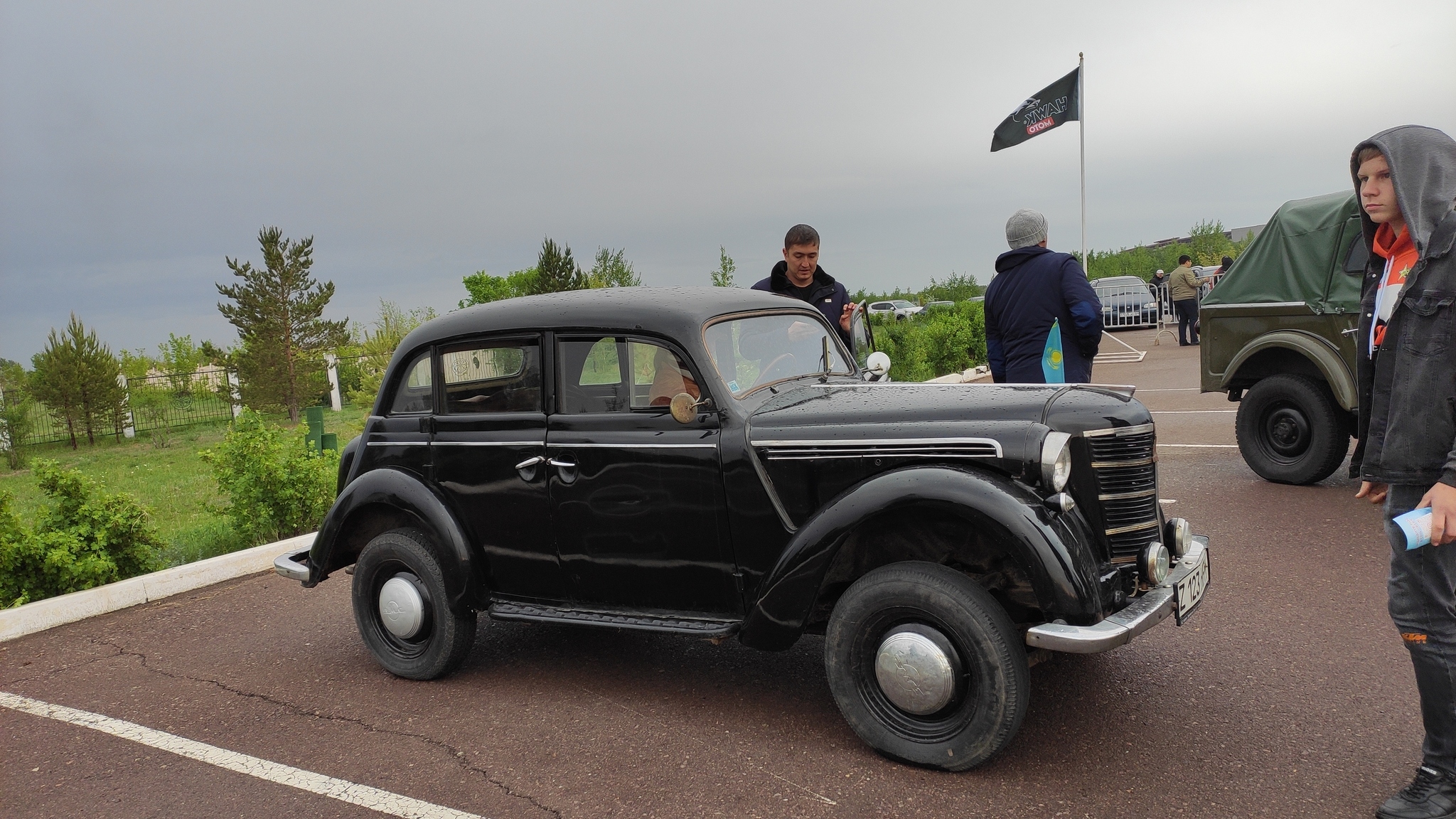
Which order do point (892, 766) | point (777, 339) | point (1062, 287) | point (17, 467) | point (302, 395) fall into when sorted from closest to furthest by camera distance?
point (892, 766)
point (777, 339)
point (1062, 287)
point (17, 467)
point (302, 395)

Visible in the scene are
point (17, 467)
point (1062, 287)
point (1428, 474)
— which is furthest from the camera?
point (17, 467)

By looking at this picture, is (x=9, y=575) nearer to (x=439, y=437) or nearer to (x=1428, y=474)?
(x=439, y=437)

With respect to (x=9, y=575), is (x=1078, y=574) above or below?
above

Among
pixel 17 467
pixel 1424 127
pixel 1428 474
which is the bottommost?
pixel 17 467

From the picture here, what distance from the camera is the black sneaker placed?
8.92ft

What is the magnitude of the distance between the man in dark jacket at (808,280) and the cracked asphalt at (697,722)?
2436 millimetres

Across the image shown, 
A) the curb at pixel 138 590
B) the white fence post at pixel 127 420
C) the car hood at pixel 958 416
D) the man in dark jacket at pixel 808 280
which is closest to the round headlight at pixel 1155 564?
the car hood at pixel 958 416

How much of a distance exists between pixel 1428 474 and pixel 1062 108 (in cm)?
1822

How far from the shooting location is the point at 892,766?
336 centimetres

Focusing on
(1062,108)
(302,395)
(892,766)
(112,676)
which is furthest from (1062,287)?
(302,395)

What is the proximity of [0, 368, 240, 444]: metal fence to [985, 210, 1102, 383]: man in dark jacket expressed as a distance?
2081 cm

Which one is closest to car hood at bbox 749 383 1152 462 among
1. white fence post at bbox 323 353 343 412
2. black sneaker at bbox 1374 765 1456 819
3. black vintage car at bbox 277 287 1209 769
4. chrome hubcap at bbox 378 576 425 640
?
black vintage car at bbox 277 287 1209 769

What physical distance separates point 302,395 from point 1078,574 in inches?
1046

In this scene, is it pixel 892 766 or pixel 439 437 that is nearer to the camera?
pixel 892 766
